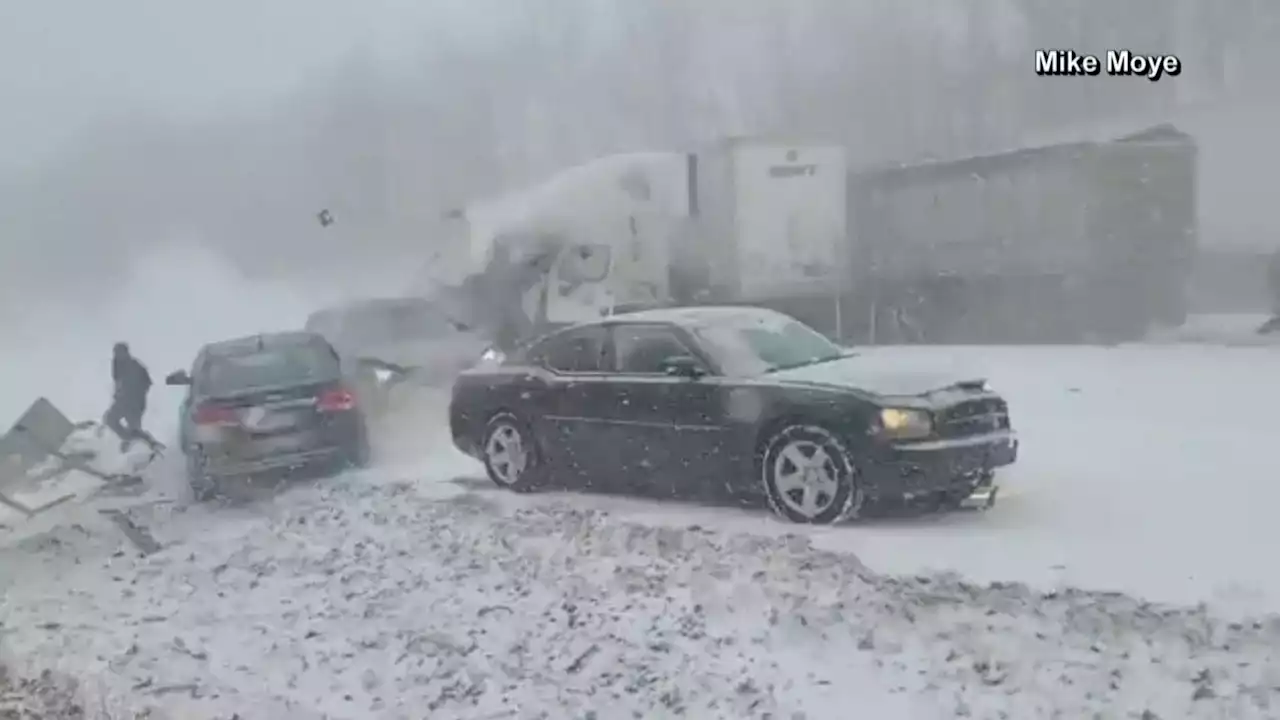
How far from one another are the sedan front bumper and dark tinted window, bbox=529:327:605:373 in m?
1.73

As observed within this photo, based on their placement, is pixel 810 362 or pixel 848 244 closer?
pixel 810 362

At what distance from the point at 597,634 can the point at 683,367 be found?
2167mm

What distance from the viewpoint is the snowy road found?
325cm

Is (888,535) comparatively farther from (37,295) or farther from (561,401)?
(37,295)

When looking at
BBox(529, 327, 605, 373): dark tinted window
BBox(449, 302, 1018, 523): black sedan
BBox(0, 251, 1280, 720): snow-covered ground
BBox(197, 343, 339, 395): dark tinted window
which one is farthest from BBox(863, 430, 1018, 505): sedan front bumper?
BBox(197, 343, 339, 395): dark tinted window

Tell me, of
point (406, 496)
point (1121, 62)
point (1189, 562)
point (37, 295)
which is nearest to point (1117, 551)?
point (1189, 562)

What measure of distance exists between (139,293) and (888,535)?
366cm

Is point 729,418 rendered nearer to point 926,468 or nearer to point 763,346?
point 763,346

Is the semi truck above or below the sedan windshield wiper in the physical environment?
above

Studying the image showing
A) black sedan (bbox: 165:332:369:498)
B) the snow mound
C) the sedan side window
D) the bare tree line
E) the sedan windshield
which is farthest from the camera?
black sedan (bbox: 165:332:369:498)

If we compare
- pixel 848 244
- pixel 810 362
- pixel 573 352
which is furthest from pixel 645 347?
pixel 848 244

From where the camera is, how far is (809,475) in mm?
5156

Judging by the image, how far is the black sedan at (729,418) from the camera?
16.4 ft

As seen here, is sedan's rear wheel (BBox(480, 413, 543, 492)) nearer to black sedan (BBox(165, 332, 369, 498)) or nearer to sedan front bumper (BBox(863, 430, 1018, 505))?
black sedan (BBox(165, 332, 369, 498))
